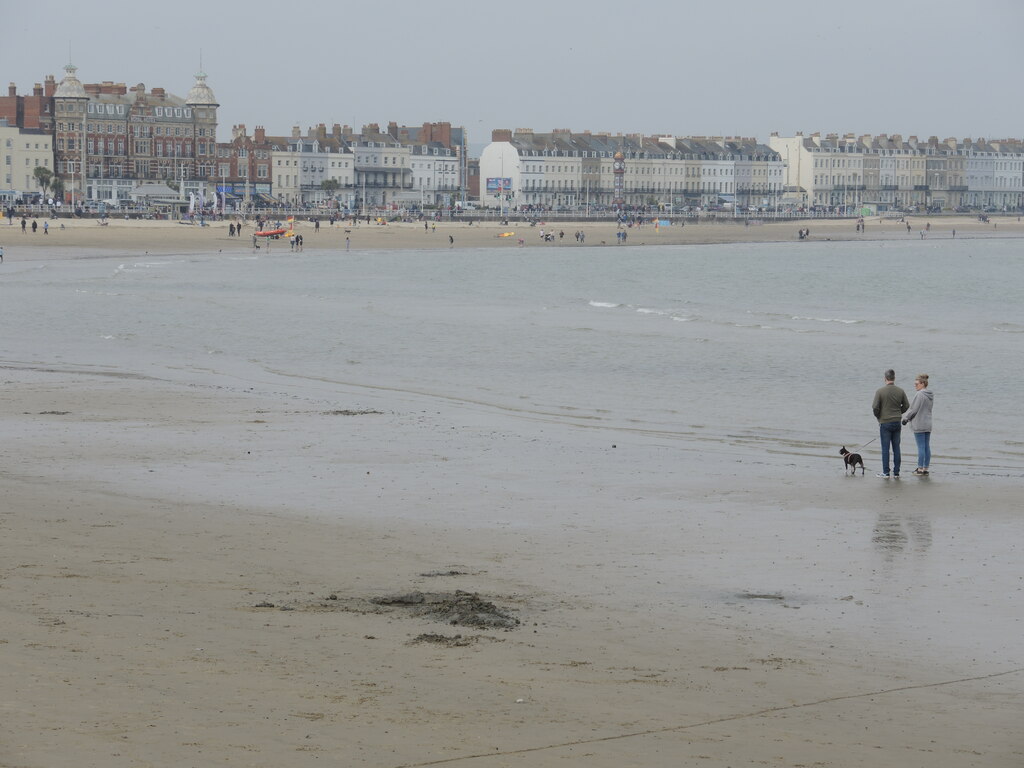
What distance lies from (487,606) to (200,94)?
126951 mm

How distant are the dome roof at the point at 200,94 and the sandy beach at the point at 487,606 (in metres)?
117

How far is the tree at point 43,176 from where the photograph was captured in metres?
119

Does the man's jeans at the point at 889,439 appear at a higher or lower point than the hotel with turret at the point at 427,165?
lower

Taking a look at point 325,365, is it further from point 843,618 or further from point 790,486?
point 843,618

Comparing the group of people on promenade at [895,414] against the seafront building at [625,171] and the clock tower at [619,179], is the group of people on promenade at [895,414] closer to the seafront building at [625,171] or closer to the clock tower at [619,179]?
the seafront building at [625,171]

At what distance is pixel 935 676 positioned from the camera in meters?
7.80

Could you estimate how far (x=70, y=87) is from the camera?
123312mm

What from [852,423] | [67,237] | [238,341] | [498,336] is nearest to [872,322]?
[498,336]

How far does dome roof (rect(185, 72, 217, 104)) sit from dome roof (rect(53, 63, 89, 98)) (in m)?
9.33

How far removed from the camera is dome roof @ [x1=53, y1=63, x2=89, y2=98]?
A: 123 meters

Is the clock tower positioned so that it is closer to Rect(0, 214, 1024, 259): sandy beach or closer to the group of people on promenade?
Rect(0, 214, 1024, 259): sandy beach

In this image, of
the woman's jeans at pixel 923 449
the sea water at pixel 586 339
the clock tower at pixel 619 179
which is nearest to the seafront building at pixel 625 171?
the clock tower at pixel 619 179

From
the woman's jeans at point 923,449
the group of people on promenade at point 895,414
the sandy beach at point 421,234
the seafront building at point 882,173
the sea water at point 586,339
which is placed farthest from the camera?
the seafront building at point 882,173

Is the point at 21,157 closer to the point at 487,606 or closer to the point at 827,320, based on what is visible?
the point at 827,320
